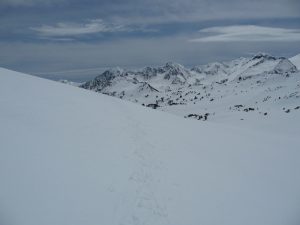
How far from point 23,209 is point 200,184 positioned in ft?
28.3

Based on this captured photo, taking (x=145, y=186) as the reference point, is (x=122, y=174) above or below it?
above

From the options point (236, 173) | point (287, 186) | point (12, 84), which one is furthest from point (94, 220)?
point (12, 84)

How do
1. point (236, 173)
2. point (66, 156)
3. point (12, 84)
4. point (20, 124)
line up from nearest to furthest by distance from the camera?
point (66, 156) → point (20, 124) → point (236, 173) → point (12, 84)

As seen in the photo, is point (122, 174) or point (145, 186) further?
point (122, 174)

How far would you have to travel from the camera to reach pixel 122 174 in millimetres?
15867

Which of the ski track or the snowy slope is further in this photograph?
the snowy slope

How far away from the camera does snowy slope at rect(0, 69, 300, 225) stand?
12.9 meters

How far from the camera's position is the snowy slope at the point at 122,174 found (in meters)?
12.9

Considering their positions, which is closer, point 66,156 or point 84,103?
point 66,156

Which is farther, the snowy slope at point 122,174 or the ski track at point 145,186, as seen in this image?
the snowy slope at point 122,174

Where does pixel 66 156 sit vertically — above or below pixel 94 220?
above

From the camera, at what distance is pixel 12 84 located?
28.8 m

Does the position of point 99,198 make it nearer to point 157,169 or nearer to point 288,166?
point 157,169

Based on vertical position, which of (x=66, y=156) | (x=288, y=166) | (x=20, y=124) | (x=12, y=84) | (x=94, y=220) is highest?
(x=12, y=84)
